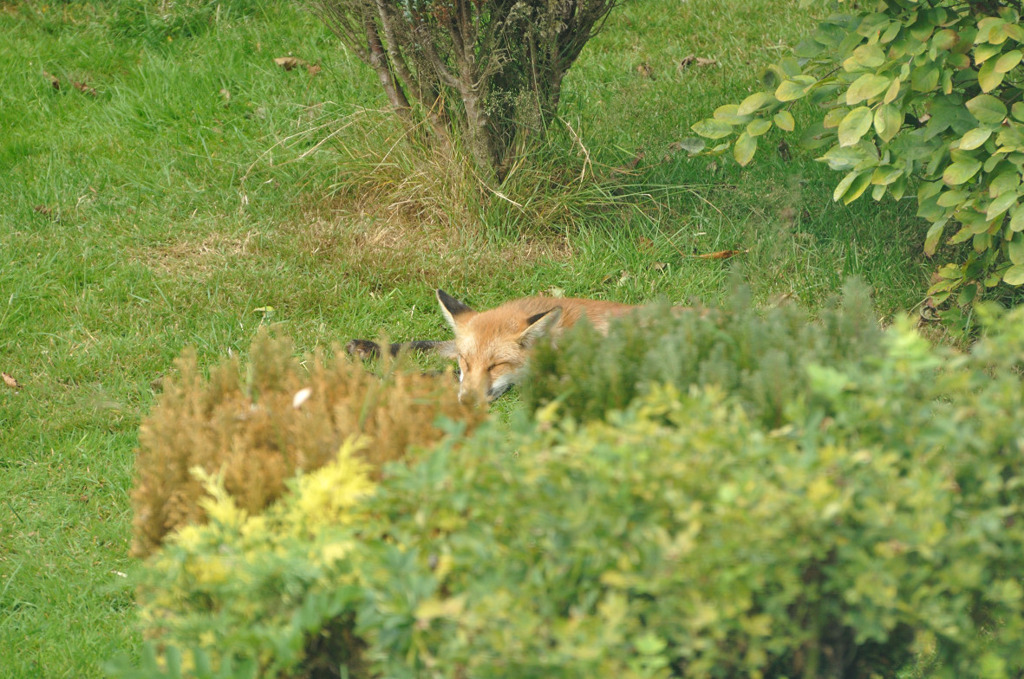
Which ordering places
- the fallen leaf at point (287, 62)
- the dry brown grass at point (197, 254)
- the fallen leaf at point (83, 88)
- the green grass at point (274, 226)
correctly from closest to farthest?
the green grass at point (274, 226), the dry brown grass at point (197, 254), the fallen leaf at point (83, 88), the fallen leaf at point (287, 62)

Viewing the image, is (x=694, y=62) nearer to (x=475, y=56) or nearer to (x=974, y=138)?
(x=475, y=56)

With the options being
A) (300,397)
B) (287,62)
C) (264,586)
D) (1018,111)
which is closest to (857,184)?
(1018,111)

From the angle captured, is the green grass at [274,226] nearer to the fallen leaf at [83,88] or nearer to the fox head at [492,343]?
the fallen leaf at [83,88]

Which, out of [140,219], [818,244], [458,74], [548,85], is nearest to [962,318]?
[818,244]

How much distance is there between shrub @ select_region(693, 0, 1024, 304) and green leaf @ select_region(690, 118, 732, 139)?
0.01 meters

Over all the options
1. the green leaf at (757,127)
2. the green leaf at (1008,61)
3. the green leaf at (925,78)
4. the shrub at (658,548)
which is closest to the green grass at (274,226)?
the green leaf at (757,127)

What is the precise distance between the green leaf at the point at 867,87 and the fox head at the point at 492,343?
180cm

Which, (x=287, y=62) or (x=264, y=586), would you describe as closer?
(x=264, y=586)

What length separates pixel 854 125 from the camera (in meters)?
4.91

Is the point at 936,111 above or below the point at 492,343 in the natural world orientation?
above

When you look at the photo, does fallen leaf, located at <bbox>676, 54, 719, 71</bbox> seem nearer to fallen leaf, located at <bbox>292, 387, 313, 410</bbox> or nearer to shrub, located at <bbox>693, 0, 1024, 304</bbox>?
shrub, located at <bbox>693, 0, 1024, 304</bbox>

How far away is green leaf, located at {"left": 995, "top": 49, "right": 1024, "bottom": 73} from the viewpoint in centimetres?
461

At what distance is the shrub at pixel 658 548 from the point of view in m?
2.01

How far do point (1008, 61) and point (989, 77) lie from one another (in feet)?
0.34
